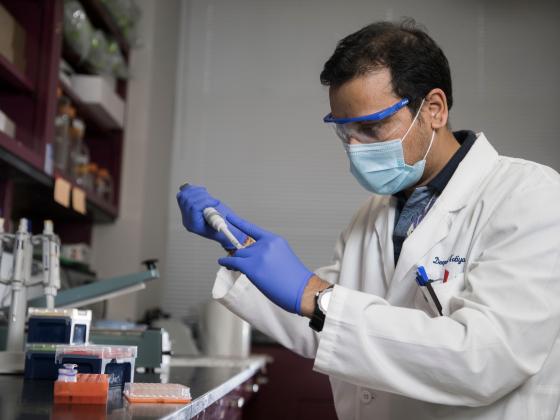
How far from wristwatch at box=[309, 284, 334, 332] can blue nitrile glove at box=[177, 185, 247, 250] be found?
9.6 inches

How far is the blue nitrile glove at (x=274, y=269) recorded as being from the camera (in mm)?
1264

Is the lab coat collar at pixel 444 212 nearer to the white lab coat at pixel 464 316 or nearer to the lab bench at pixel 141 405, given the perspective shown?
the white lab coat at pixel 464 316


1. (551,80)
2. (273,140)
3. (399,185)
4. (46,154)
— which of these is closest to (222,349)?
(46,154)

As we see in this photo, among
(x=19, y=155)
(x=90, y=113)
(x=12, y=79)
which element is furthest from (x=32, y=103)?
(x=90, y=113)

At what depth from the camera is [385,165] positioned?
1577 millimetres

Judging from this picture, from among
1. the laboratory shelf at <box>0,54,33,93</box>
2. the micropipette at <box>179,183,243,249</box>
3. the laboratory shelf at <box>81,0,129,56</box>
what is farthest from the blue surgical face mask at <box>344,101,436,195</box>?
the laboratory shelf at <box>81,0,129,56</box>

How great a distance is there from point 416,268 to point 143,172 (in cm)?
220

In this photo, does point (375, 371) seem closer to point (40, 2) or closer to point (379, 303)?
point (379, 303)

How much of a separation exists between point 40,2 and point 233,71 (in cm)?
172

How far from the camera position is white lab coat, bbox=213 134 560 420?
4.01 ft

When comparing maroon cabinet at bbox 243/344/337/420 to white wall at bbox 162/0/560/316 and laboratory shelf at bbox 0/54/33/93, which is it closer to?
white wall at bbox 162/0/560/316

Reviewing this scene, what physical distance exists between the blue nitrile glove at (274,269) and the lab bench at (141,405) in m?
0.23

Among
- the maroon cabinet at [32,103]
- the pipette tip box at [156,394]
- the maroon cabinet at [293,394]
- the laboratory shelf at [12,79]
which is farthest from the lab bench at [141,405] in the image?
the maroon cabinet at [293,394]

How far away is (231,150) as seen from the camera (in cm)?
411
